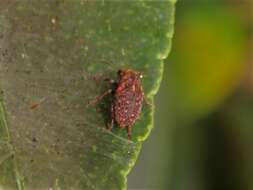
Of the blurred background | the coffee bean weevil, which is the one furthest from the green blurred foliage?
the coffee bean weevil

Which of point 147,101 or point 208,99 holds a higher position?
point 147,101

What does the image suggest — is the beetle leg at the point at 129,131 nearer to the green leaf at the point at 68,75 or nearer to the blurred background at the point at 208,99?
the green leaf at the point at 68,75

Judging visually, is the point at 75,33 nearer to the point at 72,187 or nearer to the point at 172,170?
the point at 72,187

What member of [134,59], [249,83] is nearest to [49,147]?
[134,59]

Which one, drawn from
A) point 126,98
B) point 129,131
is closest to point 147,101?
point 129,131

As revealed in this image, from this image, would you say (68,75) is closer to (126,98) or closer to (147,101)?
(147,101)

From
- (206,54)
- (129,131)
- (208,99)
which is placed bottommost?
(208,99)

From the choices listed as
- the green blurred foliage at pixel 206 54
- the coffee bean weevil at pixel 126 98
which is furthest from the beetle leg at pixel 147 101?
the green blurred foliage at pixel 206 54
